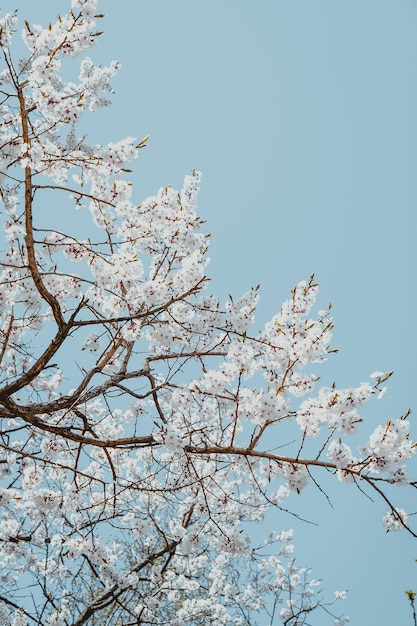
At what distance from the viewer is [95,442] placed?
3.85 meters

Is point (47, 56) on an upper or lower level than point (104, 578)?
upper

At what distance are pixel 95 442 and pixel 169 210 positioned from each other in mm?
1670

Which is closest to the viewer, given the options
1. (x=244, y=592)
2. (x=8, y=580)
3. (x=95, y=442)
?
(x=95, y=442)

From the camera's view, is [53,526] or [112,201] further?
[53,526]

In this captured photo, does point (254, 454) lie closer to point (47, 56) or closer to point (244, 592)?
point (47, 56)

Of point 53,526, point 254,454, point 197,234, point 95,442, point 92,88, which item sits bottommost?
point 254,454

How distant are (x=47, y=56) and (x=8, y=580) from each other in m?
5.92

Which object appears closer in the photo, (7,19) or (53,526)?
(7,19)

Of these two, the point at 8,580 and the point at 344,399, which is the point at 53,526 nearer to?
the point at 8,580

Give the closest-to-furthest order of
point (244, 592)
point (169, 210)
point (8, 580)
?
point (169, 210) → point (8, 580) → point (244, 592)

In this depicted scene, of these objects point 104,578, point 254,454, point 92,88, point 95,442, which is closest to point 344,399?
point 254,454

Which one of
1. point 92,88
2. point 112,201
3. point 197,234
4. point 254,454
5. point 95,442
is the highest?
point 92,88

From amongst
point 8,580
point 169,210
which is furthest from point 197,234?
point 8,580

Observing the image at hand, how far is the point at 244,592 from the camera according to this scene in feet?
29.1
